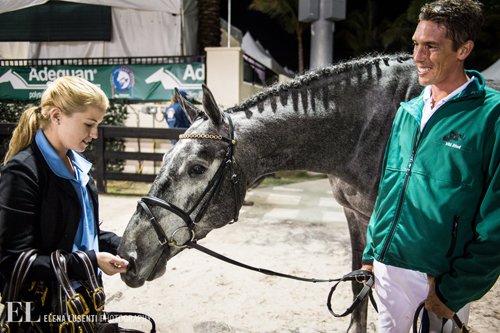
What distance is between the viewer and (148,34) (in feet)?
28.9

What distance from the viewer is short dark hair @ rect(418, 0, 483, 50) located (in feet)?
3.96

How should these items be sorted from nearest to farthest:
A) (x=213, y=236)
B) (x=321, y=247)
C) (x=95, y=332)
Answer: (x=95, y=332)
(x=321, y=247)
(x=213, y=236)

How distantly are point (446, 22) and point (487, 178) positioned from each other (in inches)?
22.6

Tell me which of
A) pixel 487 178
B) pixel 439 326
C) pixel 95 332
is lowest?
pixel 95 332

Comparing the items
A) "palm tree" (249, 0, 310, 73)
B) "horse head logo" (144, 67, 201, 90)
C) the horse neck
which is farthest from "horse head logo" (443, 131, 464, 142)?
"palm tree" (249, 0, 310, 73)

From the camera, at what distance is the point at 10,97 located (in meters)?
6.71

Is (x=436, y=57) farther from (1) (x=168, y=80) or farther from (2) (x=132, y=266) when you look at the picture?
(1) (x=168, y=80)

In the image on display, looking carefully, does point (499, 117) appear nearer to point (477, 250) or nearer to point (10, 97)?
point (477, 250)

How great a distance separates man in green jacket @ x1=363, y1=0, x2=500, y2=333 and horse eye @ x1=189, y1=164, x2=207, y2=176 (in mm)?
891

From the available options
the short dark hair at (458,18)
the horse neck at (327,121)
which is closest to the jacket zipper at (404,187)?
the short dark hair at (458,18)

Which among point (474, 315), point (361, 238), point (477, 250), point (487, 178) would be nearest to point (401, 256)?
point (477, 250)

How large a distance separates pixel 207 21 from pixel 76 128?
977 centimetres

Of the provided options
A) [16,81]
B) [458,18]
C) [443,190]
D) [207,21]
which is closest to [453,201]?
[443,190]

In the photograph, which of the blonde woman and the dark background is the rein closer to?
the blonde woman
